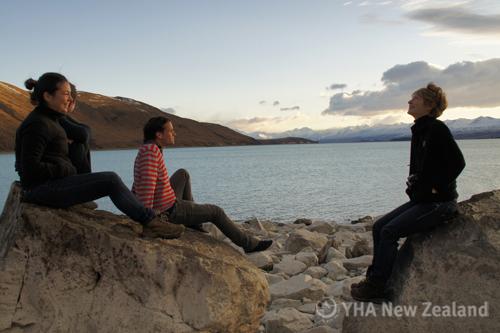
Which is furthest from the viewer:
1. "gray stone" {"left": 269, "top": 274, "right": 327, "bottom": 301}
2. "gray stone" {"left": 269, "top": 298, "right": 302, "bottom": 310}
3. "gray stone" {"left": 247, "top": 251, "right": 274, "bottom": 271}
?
"gray stone" {"left": 247, "top": 251, "right": 274, "bottom": 271}

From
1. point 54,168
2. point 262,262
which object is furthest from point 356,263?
point 54,168

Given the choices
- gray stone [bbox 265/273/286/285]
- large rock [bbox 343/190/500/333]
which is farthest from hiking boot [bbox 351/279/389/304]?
gray stone [bbox 265/273/286/285]

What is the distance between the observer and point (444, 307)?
6.36 metres

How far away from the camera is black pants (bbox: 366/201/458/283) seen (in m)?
6.38

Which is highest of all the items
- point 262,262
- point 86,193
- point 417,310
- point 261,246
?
point 86,193

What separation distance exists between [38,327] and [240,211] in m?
26.1

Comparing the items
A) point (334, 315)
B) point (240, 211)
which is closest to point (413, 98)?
point (334, 315)

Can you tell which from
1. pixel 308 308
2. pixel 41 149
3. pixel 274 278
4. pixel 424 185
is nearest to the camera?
pixel 41 149

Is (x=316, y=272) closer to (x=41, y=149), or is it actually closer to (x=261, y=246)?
(x=261, y=246)

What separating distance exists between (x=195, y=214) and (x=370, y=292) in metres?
2.56

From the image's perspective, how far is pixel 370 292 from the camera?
654cm

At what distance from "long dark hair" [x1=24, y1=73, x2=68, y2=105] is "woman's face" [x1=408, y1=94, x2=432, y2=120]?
4257mm

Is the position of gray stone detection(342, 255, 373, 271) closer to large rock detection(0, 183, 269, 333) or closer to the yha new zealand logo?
the yha new zealand logo

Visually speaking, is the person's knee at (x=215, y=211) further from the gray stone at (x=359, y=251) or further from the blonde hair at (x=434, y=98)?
the gray stone at (x=359, y=251)
